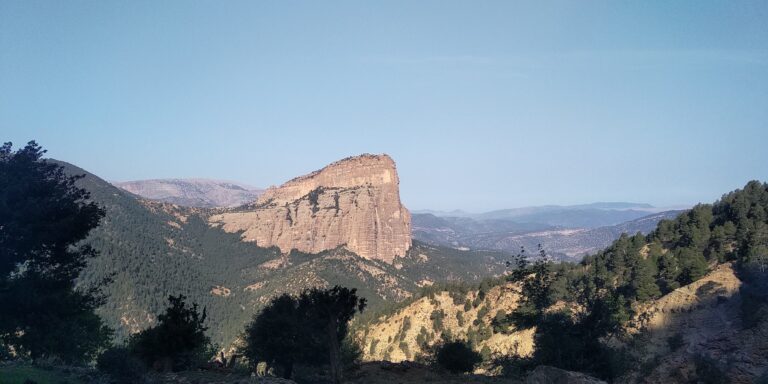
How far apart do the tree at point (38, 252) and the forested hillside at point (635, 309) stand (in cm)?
3165

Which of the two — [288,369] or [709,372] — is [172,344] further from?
[709,372]

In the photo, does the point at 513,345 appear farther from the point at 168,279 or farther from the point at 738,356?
the point at 168,279

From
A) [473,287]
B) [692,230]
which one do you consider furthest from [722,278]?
[473,287]

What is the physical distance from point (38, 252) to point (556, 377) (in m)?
30.4

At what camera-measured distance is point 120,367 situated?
1873 cm

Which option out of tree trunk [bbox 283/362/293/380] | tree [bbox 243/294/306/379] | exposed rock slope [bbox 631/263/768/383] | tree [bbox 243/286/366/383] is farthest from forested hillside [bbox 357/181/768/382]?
tree trunk [bbox 283/362/293/380]

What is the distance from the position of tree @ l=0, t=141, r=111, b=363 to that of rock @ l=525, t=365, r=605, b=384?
2750 cm

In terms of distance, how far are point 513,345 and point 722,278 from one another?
22.4 metres

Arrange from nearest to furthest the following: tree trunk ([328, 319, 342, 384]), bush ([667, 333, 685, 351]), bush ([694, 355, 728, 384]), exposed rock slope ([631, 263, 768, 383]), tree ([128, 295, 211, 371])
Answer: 1. tree trunk ([328, 319, 342, 384])
2. tree ([128, 295, 211, 371])
3. bush ([694, 355, 728, 384])
4. exposed rock slope ([631, 263, 768, 383])
5. bush ([667, 333, 685, 351])

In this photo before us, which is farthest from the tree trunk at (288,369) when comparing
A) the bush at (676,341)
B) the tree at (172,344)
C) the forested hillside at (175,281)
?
the forested hillside at (175,281)

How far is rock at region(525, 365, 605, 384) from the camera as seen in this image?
2027 cm

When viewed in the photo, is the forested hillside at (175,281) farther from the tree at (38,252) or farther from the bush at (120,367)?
the bush at (120,367)

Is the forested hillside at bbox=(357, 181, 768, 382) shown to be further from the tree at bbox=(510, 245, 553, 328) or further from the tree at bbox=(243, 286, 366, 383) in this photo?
the tree at bbox=(243, 286, 366, 383)

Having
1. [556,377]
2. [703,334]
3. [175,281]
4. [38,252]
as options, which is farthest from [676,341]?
[175,281]
